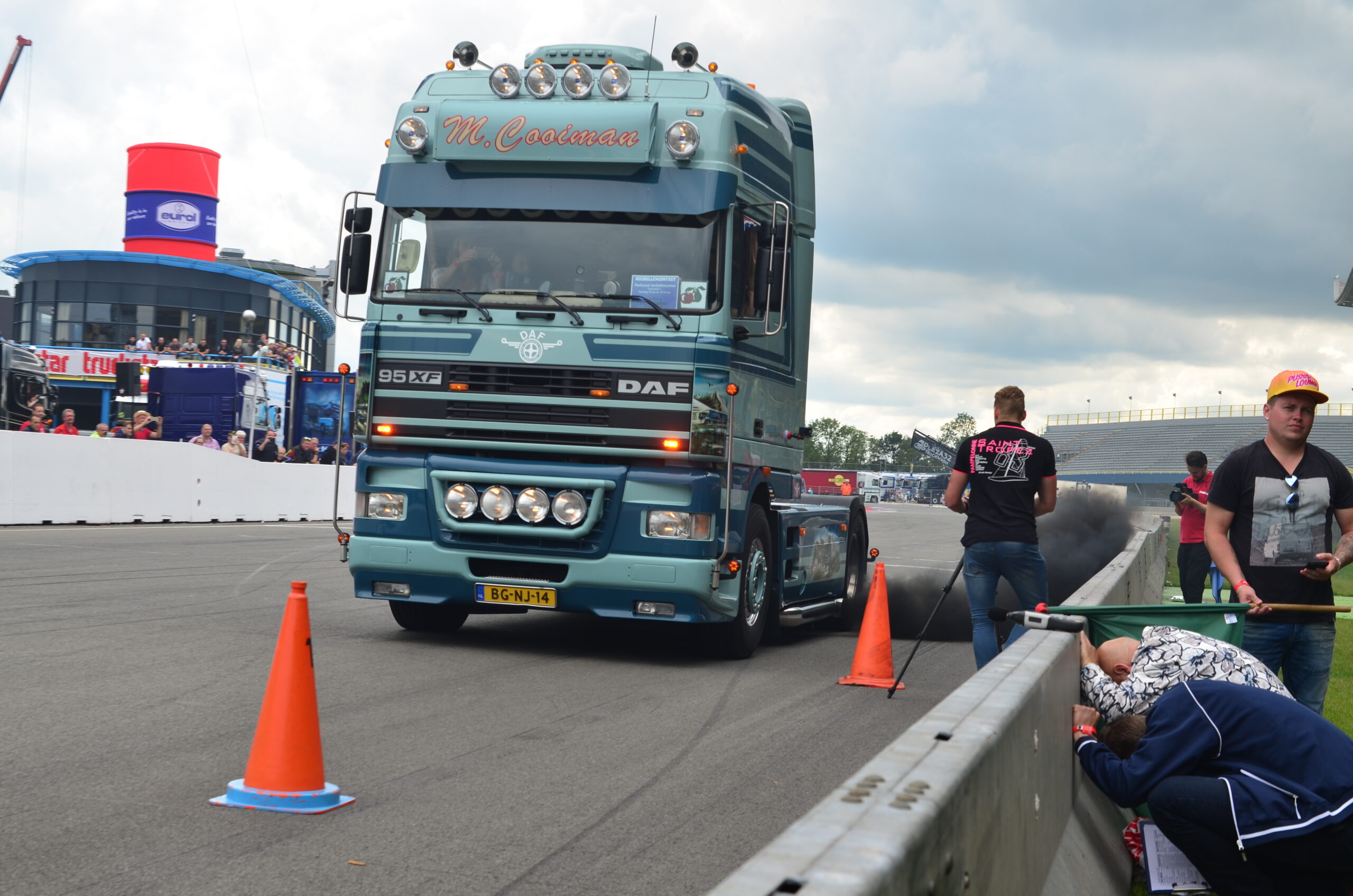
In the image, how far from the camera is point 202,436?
27.7m

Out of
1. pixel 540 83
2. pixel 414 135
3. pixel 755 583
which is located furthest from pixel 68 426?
pixel 755 583

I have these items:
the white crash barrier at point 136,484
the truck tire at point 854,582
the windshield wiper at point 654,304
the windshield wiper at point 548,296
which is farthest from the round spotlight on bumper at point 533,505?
the white crash barrier at point 136,484

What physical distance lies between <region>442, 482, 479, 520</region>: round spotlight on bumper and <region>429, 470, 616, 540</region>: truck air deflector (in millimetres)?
28

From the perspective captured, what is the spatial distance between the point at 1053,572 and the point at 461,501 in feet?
29.4

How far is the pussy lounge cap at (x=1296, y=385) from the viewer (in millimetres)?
5781

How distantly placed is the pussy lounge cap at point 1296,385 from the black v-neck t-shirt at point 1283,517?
27cm

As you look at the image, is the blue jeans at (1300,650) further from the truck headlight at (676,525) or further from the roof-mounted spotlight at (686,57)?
the roof-mounted spotlight at (686,57)

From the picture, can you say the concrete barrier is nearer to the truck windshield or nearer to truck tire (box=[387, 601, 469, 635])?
the truck windshield

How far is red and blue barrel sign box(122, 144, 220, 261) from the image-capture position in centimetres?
6166

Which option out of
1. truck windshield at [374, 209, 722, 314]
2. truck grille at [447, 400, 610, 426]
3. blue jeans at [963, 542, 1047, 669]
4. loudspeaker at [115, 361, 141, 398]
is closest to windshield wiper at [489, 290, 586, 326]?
truck windshield at [374, 209, 722, 314]

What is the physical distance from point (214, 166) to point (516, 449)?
58.5 m

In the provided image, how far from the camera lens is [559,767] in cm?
612

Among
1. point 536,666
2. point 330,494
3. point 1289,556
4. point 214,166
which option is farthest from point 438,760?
point 214,166

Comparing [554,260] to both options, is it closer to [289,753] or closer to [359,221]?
[359,221]
